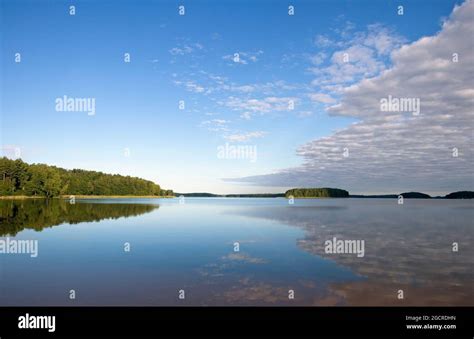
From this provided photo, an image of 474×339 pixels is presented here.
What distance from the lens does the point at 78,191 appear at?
186 meters

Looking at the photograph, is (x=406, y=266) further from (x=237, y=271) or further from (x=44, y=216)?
(x=44, y=216)

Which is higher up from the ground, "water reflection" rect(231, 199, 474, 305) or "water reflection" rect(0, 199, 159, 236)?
"water reflection" rect(0, 199, 159, 236)

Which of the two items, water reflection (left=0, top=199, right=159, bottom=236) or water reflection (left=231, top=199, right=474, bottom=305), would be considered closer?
water reflection (left=231, top=199, right=474, bottom=305)

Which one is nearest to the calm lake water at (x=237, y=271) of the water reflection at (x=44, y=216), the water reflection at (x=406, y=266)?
the water reflection at (x=406, y=266)

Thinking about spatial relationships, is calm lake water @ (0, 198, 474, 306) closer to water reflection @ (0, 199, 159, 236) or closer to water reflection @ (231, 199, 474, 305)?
water reflection @ (231, 199, 474, 305)

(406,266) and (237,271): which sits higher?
(237,271)

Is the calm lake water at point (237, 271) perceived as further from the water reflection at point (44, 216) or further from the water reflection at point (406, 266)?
the water reflection at point (44, 216)

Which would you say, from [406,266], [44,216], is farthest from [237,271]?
[44,216]

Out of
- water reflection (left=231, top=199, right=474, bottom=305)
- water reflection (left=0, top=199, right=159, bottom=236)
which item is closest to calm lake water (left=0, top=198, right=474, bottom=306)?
water reflection (left=231, top=199, right=474, bottom=305)

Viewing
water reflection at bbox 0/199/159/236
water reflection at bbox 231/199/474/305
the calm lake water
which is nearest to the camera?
the calm lake water

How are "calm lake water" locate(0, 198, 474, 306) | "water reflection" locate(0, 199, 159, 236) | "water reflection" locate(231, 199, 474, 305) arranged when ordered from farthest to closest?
"water reflection" locate(0, 199, 159, 236) → "water reflection" locate(231, 199, 474, 305) → "calm lake water" locate(0, 198, 474, 306)
